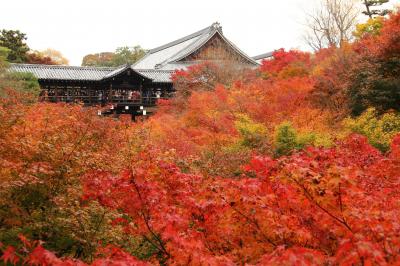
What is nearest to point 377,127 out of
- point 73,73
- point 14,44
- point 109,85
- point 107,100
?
point 107,100

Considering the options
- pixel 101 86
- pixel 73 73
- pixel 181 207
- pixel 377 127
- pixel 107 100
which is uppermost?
pixel 73 73

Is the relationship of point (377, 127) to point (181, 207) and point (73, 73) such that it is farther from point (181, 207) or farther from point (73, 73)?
point (73, 73)

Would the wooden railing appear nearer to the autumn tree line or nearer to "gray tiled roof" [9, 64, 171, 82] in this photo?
"gray tiled roof" [9, 64, 171, 82]

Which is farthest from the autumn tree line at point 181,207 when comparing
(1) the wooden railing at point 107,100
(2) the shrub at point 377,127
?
(1) the wooden railing at point 107,100

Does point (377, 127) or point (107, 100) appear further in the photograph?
point (107, 100)

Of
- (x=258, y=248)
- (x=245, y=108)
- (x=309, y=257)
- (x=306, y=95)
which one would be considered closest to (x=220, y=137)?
(x=245, y=108)

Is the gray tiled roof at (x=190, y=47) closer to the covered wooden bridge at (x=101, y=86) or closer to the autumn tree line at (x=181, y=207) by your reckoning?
the covered wooden bridge at (x=101, y=86)

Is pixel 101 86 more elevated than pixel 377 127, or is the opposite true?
pixel 101 86

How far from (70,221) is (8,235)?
3.51 feet

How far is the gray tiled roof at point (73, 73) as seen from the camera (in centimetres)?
3251

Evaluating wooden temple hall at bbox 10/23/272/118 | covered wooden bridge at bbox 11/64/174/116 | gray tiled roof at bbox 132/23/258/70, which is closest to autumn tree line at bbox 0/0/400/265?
wooden temple hall at bbox 10/23/272/118

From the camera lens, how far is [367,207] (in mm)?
4777

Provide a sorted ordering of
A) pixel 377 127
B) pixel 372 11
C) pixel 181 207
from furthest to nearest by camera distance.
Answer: pixel 372 11
pixel 377 127
pixel 181 207

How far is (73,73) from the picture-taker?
33.9 m
